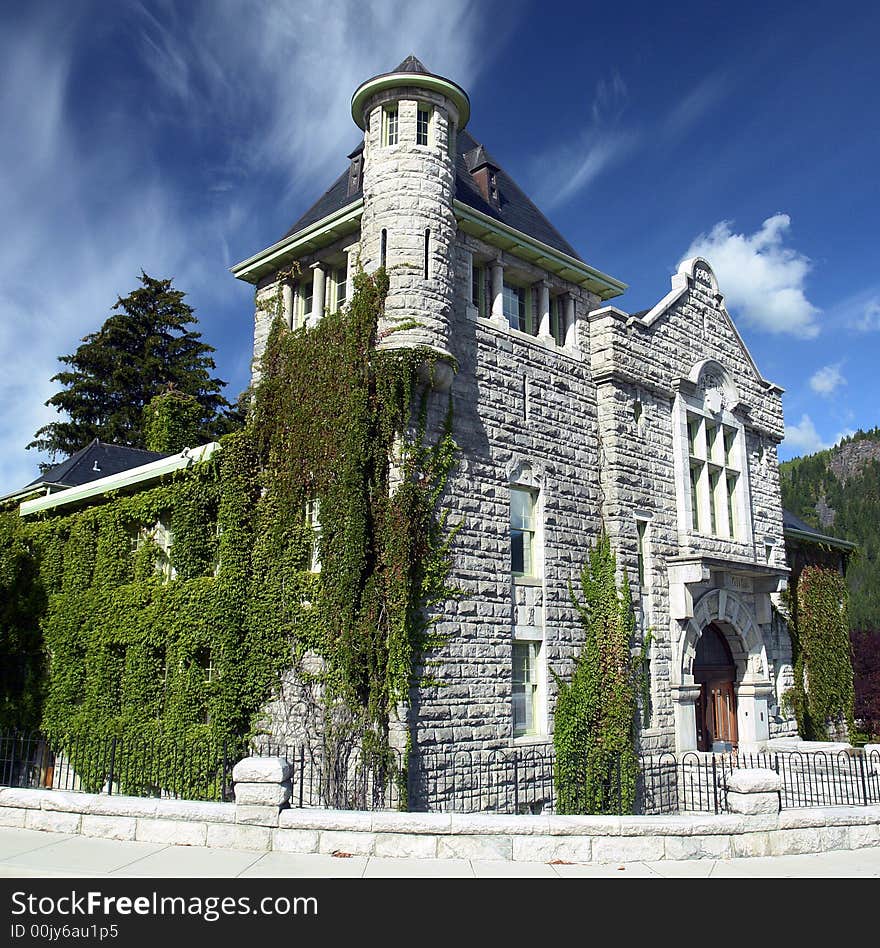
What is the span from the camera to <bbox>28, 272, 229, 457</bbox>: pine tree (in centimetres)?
3847

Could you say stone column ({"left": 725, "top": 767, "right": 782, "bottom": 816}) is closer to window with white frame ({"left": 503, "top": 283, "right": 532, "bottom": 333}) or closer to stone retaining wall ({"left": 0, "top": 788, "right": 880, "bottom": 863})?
stone retaining wall ({"left": 0, "top": 788, "right": 880, "bottom": 863})

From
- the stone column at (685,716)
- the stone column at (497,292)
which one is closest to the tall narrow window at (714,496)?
the stone column at (685,716)

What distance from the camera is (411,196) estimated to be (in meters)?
15.5

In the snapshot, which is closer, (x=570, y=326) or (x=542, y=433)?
(x=542, y=433)

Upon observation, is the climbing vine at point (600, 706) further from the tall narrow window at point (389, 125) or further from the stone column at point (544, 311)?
the tall narrow window at point (389, 125)

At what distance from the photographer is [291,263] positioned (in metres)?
18.0

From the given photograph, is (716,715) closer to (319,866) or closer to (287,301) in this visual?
(287,301)

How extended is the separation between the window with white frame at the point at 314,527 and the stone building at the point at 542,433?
7.74 feet

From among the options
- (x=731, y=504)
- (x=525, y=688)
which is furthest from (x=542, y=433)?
(x=731, y=504)

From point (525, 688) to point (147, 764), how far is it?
24.5ft

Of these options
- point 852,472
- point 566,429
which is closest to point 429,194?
point 566,429

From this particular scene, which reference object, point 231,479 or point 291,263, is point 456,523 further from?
point 291,263
